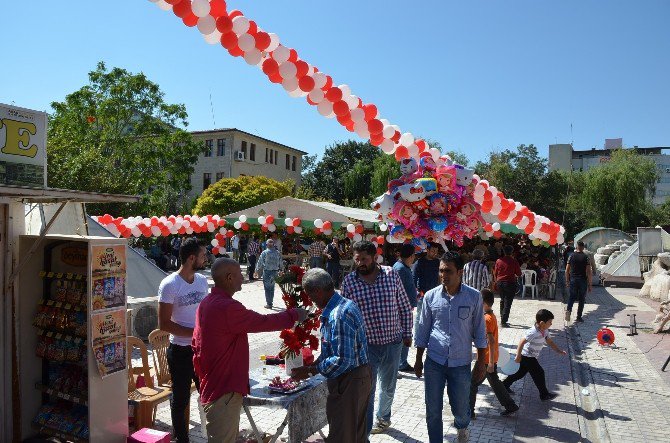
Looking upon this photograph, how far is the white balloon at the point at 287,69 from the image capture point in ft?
23.5

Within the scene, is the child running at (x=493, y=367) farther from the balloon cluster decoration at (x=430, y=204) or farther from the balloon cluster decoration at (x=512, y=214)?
the balloon cluster decoration at (x=512, y=214)

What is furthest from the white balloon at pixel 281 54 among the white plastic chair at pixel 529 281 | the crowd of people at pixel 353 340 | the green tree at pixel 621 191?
the green tree at pixel 621 191

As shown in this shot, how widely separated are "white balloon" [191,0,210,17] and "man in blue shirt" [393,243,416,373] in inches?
150

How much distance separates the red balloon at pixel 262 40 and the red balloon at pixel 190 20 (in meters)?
0.97

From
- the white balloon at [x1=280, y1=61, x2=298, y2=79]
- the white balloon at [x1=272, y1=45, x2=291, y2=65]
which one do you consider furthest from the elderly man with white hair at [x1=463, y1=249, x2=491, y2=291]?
the white balloon at [x1=272, y1=45, x2=291, y2=65]

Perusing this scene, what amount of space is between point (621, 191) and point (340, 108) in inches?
1340

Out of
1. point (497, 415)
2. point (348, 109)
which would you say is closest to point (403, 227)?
point (348, 109)

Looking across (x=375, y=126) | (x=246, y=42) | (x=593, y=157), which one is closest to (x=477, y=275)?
(x=375, y=126)

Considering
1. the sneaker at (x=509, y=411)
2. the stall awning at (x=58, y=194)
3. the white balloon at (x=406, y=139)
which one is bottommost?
the sneaker at (x=509, y=411)

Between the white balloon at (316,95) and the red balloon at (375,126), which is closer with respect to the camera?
the white balloon at (316,95)

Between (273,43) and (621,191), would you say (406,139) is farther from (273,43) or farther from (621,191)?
(621,191)

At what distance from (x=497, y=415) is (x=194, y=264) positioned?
146 inches

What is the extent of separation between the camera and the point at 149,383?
516 centimetres

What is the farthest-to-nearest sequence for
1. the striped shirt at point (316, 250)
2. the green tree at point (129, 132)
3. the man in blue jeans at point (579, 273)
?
the green tree at point (129, 132)
the striped shirt at point (316, 250)
the man in blue jeans at point (579, 273)
